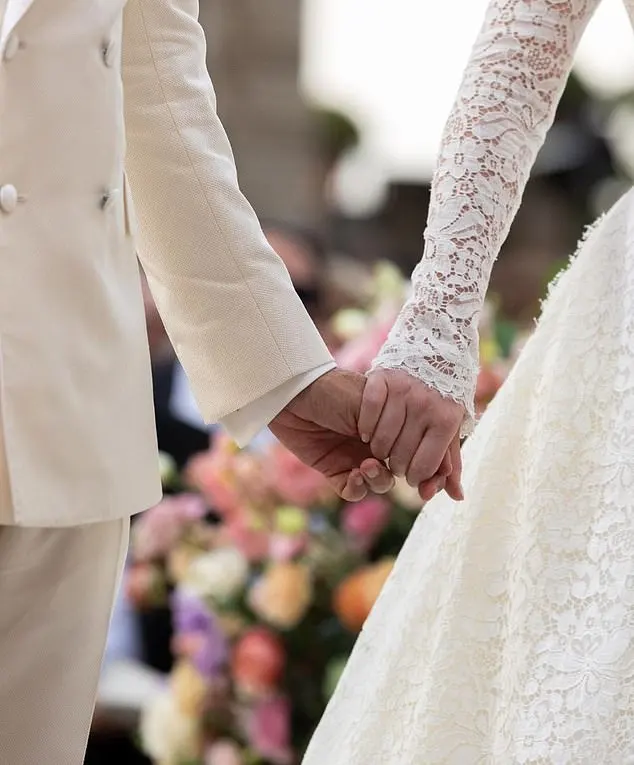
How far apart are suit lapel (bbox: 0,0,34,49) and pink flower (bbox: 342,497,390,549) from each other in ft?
4.34

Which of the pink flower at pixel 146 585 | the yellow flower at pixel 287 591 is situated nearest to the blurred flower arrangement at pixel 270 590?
the yellow flower at pixel 287 591

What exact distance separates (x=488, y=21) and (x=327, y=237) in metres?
6.21

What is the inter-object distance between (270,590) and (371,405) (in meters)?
1.02

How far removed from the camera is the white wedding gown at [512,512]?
1.17m

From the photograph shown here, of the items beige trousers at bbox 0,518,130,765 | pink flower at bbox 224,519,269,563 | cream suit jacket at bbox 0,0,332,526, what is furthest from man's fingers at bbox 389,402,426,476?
pink flower at bbox 224,519,269,563

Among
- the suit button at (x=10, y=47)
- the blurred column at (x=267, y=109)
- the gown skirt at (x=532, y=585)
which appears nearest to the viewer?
the suit button at (x=10, y=47)

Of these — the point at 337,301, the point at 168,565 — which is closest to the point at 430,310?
the point at 168,565

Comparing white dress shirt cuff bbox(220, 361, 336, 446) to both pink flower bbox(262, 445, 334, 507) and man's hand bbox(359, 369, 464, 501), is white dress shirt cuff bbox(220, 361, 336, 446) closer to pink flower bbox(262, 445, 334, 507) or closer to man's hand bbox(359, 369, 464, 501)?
man's hand bbox(359, 369, 464, 501)

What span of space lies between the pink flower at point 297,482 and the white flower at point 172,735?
452mm

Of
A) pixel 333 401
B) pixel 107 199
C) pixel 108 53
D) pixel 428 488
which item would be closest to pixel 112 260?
pixel 107 199

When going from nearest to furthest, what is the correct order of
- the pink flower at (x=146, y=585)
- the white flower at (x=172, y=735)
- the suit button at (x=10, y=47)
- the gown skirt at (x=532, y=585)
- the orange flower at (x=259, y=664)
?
the suit button at (x=10, y=47) < the gown skirt at (x=532, y=585) < the orange flower at (x=259, y=664) < the white flower at (x=172, y=735) < the pink flower at (x=146, y=585)

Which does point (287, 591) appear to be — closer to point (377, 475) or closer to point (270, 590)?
point (270, 590)

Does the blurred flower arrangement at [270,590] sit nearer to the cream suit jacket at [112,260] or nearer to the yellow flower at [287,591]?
the yellow flower at [287,591]

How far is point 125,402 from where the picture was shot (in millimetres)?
1139
